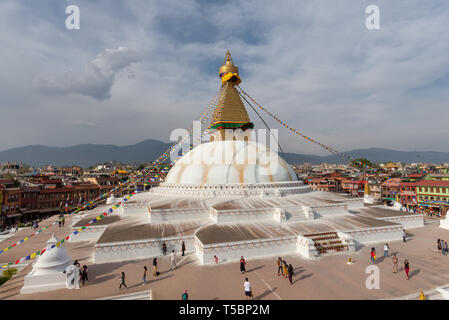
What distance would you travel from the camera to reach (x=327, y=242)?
1023 cm

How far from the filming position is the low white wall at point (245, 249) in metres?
9.09

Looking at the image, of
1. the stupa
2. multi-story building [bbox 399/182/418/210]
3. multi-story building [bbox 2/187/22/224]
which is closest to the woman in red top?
the stupa

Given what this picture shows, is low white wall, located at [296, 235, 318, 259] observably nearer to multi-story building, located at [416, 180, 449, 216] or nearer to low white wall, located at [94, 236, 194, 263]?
low white wall, located at [94, 236, 194, 263]

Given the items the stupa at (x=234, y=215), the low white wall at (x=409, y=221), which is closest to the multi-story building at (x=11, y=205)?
the stupa at (x=234, y=215)

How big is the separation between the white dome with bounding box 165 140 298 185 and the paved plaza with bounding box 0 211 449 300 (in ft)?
24.2

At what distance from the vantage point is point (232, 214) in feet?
39.3

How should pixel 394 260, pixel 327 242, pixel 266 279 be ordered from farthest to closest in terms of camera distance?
pixel 327 242, pixel 394 260, pixel 266 279

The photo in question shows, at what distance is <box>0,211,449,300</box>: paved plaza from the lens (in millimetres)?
6957

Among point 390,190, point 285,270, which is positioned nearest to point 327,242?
point 285,270

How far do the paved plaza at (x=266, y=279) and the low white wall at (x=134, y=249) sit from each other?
0.35 m

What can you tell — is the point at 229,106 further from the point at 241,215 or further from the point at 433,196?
the point at 433,196

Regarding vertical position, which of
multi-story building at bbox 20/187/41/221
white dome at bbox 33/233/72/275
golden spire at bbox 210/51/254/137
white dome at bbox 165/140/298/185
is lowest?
multi-story building at bbox 20/187/41/221

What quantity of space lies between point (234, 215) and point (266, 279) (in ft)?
14.6
